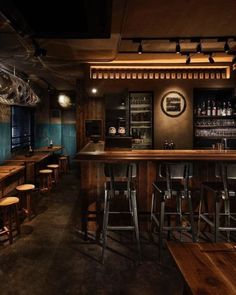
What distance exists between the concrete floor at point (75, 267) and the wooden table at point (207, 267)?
1218 mm

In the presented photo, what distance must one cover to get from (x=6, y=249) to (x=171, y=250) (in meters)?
2.68

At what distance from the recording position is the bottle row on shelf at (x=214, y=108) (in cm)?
600

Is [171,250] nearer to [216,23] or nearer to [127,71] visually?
[216,23]

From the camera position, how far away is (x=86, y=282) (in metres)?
2.74

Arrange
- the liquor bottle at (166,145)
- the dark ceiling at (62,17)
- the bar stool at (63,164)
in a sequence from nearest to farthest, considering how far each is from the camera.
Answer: the dark ceiling at (62,17), the liquor bottle at (166,145), the bar stool at (63,164)

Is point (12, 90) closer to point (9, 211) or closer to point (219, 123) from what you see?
point (9, 211)

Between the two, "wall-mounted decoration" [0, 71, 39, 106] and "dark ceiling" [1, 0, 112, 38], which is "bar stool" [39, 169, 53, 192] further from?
"dark ceiling" [1, 0, 112, 38]

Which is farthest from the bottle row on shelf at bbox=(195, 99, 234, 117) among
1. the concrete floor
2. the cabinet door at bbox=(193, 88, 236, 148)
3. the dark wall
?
the concrete floor

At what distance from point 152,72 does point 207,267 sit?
5.18 meters

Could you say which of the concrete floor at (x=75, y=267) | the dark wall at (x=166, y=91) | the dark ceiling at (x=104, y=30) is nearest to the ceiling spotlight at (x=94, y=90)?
the dark wall at (x=166, y=91)

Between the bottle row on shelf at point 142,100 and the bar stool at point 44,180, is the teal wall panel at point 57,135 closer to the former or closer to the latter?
the bar stool at point 44,180

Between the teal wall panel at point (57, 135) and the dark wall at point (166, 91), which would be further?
the teal wall panel at point (57, 135)

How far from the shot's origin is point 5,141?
253 inches

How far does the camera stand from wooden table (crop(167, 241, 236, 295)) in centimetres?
121
